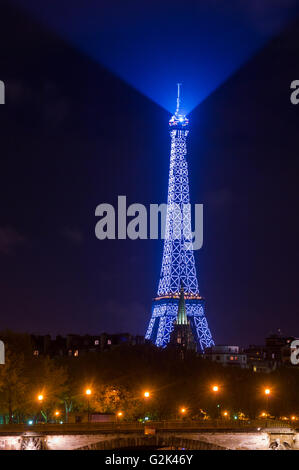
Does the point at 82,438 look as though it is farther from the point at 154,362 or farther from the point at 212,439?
the point at 154,362

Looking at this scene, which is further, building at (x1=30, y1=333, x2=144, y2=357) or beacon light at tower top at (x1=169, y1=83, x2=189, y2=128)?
beacon light at tower top at (x1=169, y1=83, x2=189, y2=128)

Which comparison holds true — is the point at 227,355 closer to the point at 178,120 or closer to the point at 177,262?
the point at 177,262

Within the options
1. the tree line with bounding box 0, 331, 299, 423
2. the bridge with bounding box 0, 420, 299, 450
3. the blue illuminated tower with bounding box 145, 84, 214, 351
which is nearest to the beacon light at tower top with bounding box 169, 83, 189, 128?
the blue illuminated tower with bounding box 145, 84, 214, 351

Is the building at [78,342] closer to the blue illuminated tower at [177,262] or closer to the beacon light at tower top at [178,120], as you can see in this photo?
the blue illuminated tower at [177,262]

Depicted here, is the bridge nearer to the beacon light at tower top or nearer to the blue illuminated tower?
the blue illuminated tower

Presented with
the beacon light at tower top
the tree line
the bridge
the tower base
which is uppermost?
the beacon light at tower top

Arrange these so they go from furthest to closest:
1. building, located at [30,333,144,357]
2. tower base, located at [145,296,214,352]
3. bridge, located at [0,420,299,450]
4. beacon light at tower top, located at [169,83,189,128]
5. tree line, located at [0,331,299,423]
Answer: beacon light at tower top, located at [169,83,189,128], tower base, located at [145,296,214,352], building, located at [30,333,144,357], tree line, located at [0,331,299,423], bridge, located at [0,420,299,450]

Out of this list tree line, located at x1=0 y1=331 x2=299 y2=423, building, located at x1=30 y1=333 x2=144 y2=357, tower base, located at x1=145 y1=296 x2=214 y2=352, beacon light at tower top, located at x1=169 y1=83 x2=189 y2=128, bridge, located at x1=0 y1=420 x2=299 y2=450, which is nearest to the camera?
bridge, located at x1=0 y1=420 x2=299 y2=450
